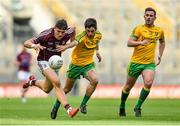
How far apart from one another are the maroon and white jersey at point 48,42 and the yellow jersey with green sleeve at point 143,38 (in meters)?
2.03

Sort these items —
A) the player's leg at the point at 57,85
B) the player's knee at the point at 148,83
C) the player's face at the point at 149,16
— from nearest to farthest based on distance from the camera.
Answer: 1. the player's leg at the point at 57,85
2. the player's face at the point at 149,16
3. the player's knee at the point at 148,83

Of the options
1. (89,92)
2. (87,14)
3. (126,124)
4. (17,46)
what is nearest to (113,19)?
(87,14)

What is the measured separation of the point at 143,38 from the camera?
20047mm

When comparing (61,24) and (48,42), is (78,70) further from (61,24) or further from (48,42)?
(61,24)

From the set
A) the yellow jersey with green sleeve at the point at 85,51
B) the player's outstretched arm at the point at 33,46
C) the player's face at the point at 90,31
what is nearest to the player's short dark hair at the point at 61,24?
the player's outstretched arm at the point at 33,46

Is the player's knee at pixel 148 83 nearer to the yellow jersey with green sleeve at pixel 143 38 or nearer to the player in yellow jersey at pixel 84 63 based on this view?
the yellow jersey with green sleeve at pixel 143 38

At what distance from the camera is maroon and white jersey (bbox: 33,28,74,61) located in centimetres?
1867

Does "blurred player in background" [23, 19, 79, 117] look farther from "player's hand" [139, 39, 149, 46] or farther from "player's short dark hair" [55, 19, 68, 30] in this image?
"player's hand" [139, 39, 149, 46]

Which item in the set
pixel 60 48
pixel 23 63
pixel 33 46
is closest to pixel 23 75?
pixel 23 63

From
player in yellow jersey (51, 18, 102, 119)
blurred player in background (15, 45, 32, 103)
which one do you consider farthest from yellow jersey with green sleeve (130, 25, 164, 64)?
blurred player in background (15, 45, 32, 103)

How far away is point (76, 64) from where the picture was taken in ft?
68.2

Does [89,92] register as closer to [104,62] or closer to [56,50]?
[56,50]

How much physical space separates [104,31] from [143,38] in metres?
25.9

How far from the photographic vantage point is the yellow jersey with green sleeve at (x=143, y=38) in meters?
20.0
